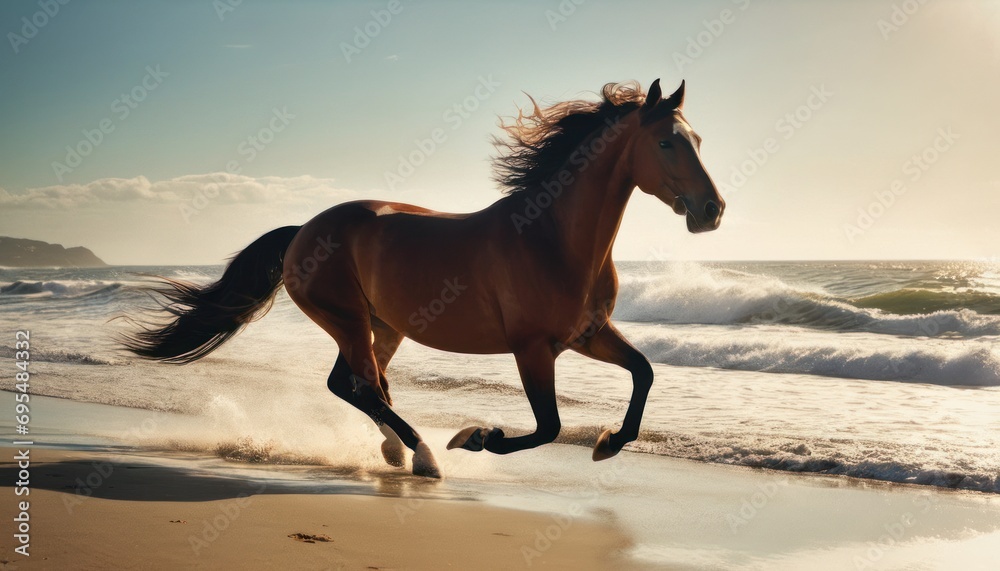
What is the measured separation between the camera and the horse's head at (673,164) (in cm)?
438

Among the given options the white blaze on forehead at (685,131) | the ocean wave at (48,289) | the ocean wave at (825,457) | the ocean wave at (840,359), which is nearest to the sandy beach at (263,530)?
the white blaze on forehead at (685,131)

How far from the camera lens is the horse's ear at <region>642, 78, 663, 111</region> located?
15.1 ft

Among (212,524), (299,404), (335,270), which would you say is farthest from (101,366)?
(212,524)

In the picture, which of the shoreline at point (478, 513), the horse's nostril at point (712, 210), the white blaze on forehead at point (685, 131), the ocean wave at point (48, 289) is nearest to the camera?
the shoreline at point (478, 513)

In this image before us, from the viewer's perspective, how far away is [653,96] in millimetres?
4652

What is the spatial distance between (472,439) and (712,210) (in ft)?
6.19

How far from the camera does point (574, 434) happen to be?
736cm

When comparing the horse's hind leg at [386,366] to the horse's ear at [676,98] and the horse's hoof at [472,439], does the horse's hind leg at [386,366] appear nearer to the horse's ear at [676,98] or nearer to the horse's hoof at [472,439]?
the horse's hoof at [472,439]

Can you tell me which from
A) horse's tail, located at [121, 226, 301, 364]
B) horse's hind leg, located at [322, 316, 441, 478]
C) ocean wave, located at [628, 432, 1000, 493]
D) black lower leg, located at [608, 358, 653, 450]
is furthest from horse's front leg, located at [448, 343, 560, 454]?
horse's tail, located at [121, 226, 301, 364]

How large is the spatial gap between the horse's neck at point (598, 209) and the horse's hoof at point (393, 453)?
1.94 metres

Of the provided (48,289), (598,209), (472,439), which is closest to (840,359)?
(598,209)

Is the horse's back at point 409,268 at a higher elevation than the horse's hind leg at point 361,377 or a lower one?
higher

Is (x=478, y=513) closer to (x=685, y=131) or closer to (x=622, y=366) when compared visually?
(x=622, y=366)

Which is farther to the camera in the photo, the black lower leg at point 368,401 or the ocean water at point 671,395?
the ocean water at point 671,395
